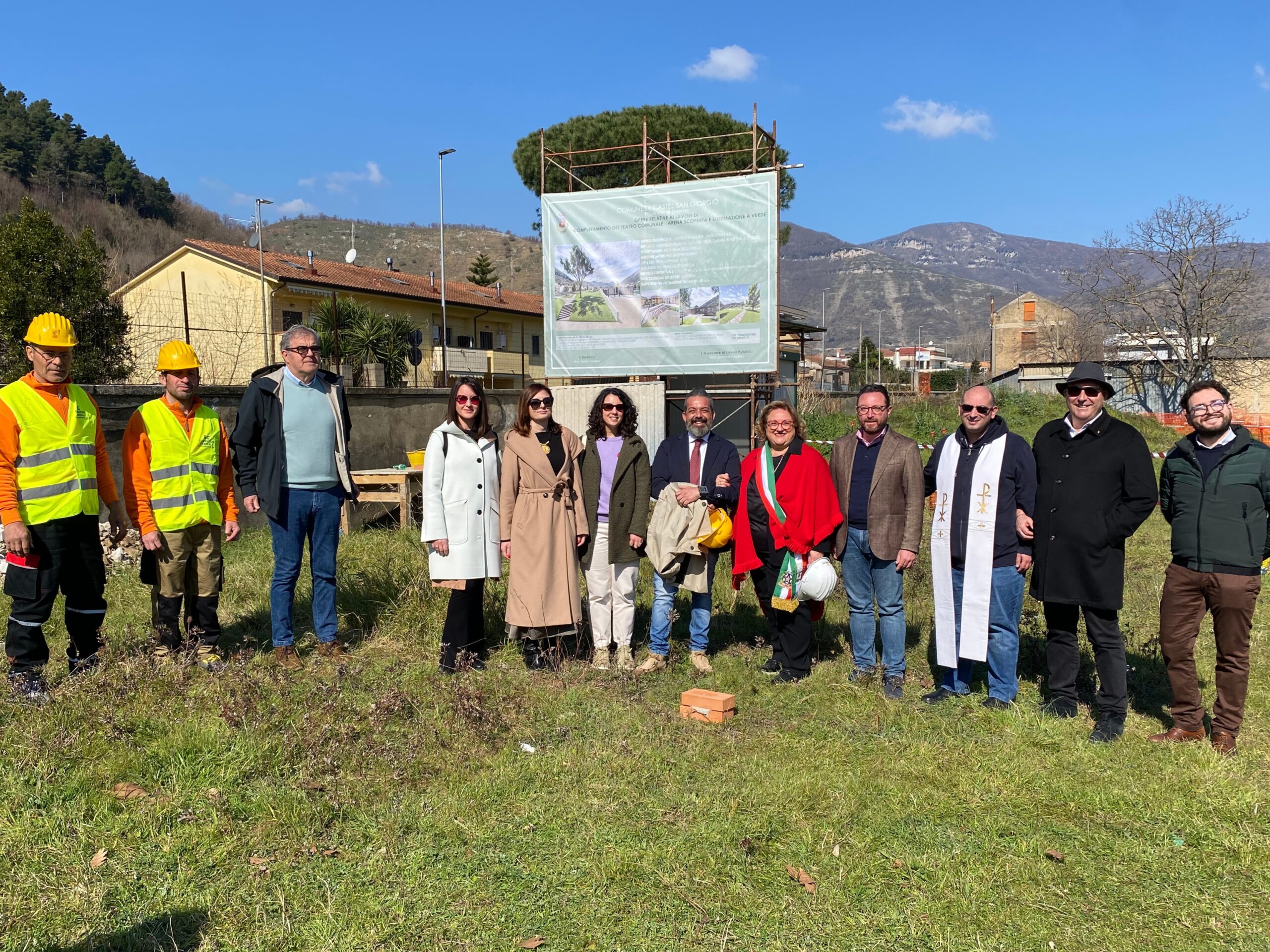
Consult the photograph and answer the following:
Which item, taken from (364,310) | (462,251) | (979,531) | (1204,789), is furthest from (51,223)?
(462,251)

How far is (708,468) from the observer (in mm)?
5246

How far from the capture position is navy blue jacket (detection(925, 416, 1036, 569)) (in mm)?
4652

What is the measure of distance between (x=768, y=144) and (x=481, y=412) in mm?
12816

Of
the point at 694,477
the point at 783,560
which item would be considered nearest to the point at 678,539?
the point at 694,477

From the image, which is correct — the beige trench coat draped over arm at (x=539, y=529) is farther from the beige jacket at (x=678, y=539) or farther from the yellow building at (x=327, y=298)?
the yellow building at (x=327, y=298)

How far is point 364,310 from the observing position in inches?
873

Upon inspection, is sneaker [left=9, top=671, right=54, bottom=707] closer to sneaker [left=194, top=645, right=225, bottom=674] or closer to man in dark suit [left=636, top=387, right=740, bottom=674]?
sneaker [left=194, top=645, right=225, bottom=674]

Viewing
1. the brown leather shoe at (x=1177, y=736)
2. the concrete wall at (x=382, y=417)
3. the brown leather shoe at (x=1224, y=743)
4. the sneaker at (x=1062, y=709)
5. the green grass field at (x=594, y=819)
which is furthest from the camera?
the concrete wall at (x=382, y=417)

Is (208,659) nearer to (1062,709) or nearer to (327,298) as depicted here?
(1062,709)

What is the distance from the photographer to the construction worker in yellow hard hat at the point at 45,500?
13.4 ft

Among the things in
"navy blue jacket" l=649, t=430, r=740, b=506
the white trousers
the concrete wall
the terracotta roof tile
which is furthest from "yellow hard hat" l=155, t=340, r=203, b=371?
the terracotta roof tile

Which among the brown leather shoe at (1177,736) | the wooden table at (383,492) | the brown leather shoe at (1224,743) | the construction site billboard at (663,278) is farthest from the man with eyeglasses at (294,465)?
the construction site billboard at (663,278)

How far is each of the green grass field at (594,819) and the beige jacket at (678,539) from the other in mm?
666

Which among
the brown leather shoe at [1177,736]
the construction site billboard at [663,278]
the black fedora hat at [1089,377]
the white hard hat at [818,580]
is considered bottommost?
the brown leather shoe at [1177,736]
